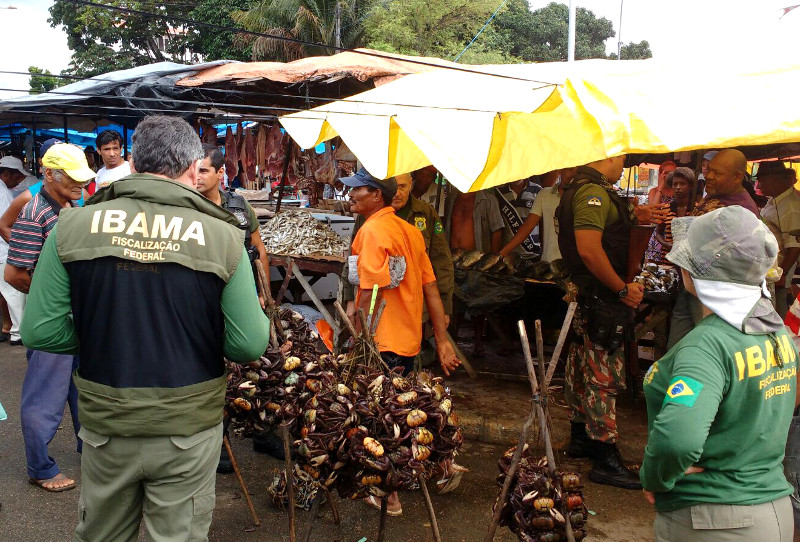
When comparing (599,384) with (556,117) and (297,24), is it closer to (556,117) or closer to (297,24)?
(556,117)

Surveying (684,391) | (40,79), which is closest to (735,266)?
(684,391)

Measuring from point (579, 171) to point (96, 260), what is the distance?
3.24 meters

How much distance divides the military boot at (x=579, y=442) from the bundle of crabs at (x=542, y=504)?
1.99 metres

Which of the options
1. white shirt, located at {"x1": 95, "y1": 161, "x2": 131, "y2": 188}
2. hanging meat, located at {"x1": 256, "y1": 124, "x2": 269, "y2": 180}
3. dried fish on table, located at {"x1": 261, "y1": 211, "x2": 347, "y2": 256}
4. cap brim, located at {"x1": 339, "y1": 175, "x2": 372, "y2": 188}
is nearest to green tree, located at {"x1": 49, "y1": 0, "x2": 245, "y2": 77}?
hanging meat, located at {"x1": 256, "y1": 124, "x2": 269, "y2": 180}

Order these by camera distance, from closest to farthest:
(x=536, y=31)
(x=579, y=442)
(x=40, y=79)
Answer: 1. (x=579, y=442)
2. (x=40, y=79)
3. (x=536, y=31)

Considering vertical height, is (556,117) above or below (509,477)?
above

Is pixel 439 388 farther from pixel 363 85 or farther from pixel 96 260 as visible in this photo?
pixel 363 85

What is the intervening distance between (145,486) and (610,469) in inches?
126

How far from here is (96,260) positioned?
7.26ft

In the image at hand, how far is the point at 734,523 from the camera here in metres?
2.05

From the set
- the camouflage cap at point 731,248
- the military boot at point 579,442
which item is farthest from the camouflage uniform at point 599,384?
the camouflage cap at point 731,248

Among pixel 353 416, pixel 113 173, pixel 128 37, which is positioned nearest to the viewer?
pixel 353 416

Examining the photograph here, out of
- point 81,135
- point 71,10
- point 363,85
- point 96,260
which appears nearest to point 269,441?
point 96,260

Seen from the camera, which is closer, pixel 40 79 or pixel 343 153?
pixel 40 79
